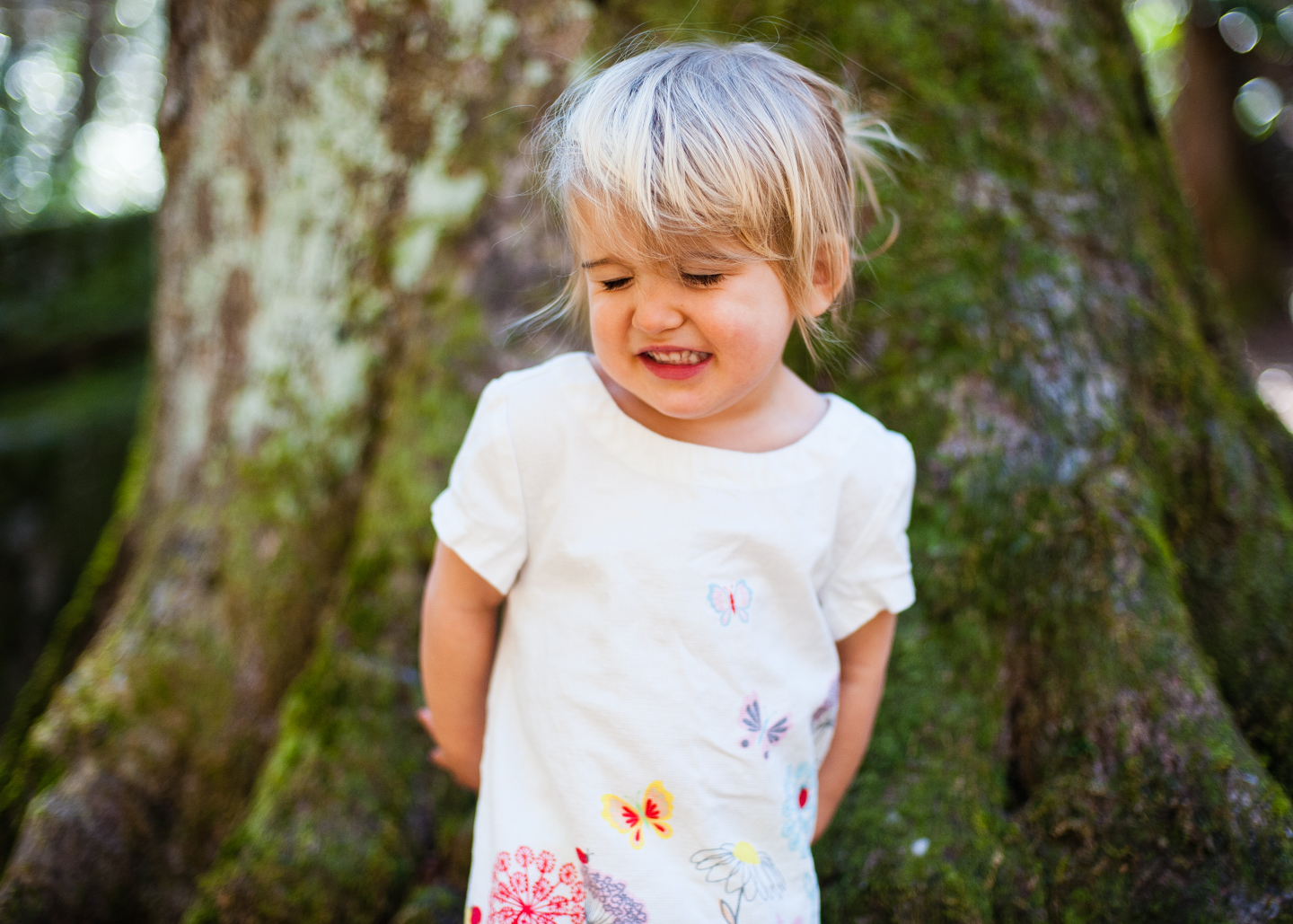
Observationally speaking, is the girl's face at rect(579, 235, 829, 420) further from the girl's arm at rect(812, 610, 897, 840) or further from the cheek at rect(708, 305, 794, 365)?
the girl's arm at rect(812, 610, 897, 840)

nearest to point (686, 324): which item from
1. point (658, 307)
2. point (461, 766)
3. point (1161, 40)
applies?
point (658, 307)

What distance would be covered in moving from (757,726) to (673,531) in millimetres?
374

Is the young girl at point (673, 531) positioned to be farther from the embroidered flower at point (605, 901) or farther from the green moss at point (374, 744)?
the green moss at point (374, 744)

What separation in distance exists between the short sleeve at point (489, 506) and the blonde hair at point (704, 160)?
1.15 ft

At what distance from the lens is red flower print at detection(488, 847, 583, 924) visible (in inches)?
55.9

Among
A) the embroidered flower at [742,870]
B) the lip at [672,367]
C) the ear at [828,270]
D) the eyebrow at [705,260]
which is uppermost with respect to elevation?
the eyebrow at [705,260]

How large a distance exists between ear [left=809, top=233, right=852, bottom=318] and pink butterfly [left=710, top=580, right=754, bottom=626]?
509mm

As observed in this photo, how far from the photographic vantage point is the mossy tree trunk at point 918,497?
72.4 inches

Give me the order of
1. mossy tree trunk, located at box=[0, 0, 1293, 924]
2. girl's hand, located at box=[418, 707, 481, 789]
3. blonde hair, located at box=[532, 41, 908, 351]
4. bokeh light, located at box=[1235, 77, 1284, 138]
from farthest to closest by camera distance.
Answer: bokeh light, located at box=[1235, 77, 1284, 138] → mossy tree trunk, located at box=[0, 0, 1293, 924] → girl's hand, located at box=[418, 707, 481, 789] → blonde hair, located at box=[532, 41, 908, 351]

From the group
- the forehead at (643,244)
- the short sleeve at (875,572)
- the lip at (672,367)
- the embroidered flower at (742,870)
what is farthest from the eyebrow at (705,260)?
the embroidered flower at (742,870)

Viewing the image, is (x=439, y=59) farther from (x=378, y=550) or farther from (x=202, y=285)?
(x=378, y=550)

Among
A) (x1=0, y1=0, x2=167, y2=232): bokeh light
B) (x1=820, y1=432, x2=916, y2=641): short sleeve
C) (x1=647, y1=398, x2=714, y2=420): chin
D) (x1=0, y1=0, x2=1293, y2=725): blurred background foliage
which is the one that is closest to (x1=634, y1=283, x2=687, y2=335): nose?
(x1=647, y1=398, x2=714, y2=420): chin

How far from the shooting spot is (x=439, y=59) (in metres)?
2.34

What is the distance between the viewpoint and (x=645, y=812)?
141cm
